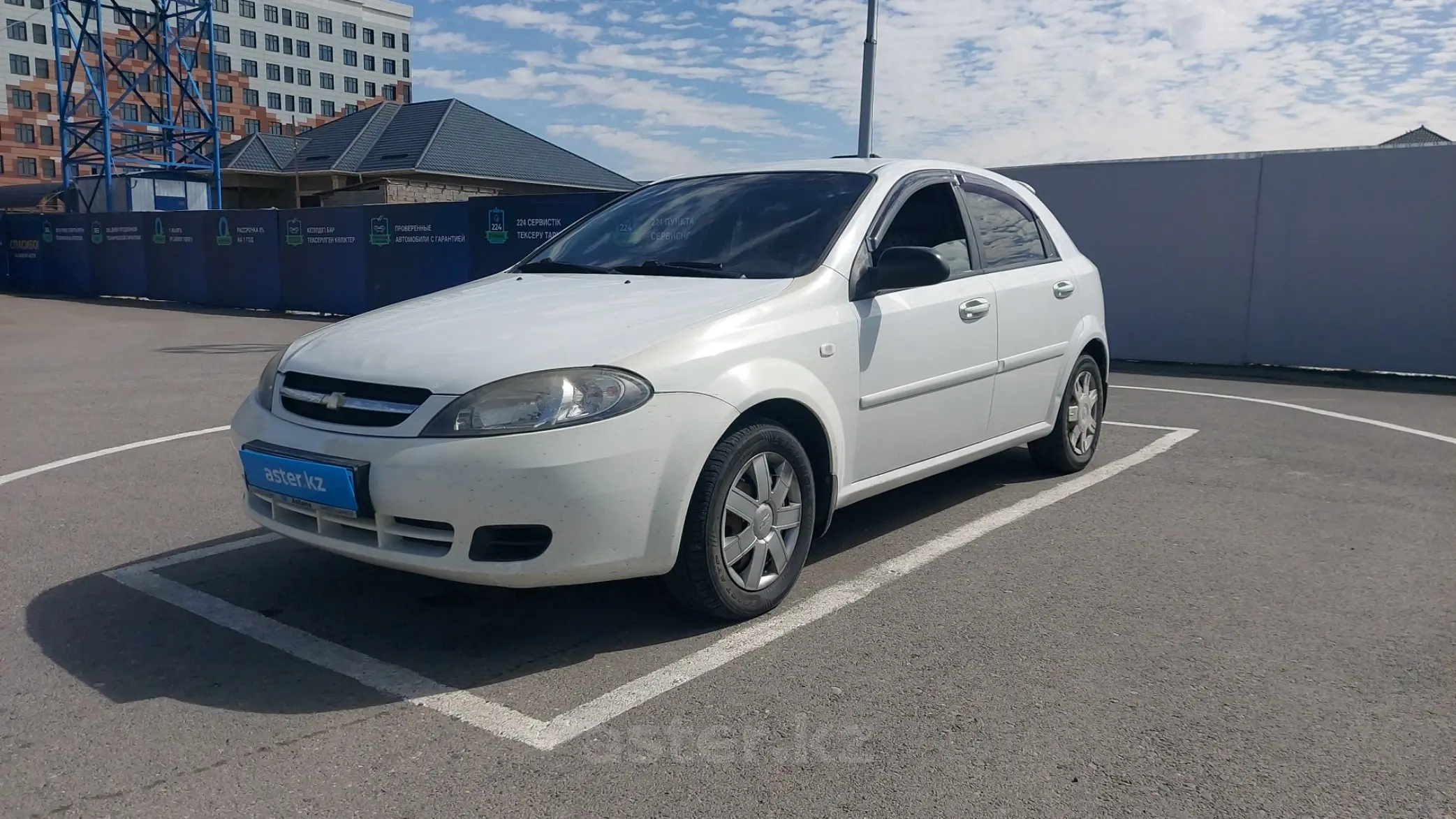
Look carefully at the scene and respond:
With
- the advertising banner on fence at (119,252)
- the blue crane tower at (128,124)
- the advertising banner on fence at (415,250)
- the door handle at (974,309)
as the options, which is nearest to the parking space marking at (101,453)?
the door handle at (974,309)

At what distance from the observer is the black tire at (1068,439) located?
603 cm

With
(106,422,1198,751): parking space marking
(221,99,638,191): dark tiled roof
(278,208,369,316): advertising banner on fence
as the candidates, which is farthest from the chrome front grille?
(221,99,638,191): dark tiled roof

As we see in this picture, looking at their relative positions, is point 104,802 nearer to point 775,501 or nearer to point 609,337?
point 609,337

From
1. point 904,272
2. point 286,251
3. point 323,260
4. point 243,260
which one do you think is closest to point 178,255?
point 243,260

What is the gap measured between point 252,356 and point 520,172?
2967 cm

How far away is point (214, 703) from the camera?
10.6 feet

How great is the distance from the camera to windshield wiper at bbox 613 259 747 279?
438cm

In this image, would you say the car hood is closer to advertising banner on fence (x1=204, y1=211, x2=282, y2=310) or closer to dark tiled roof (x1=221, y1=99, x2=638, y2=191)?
advertising banner on fence (x1=204, y1=211, x2=282, y2=310)

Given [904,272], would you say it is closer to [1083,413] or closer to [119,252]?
[1083,413]

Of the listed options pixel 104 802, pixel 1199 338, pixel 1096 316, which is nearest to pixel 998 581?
pixel 1096 316

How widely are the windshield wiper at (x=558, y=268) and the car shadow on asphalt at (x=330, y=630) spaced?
4.27 feet

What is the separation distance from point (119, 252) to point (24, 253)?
5.71 metres

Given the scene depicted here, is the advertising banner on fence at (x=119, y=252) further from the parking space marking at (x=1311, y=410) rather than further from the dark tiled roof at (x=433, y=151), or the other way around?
the parking space marking at (x=1311, y=410)

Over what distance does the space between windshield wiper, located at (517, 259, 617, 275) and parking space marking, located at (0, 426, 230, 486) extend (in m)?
3.24
